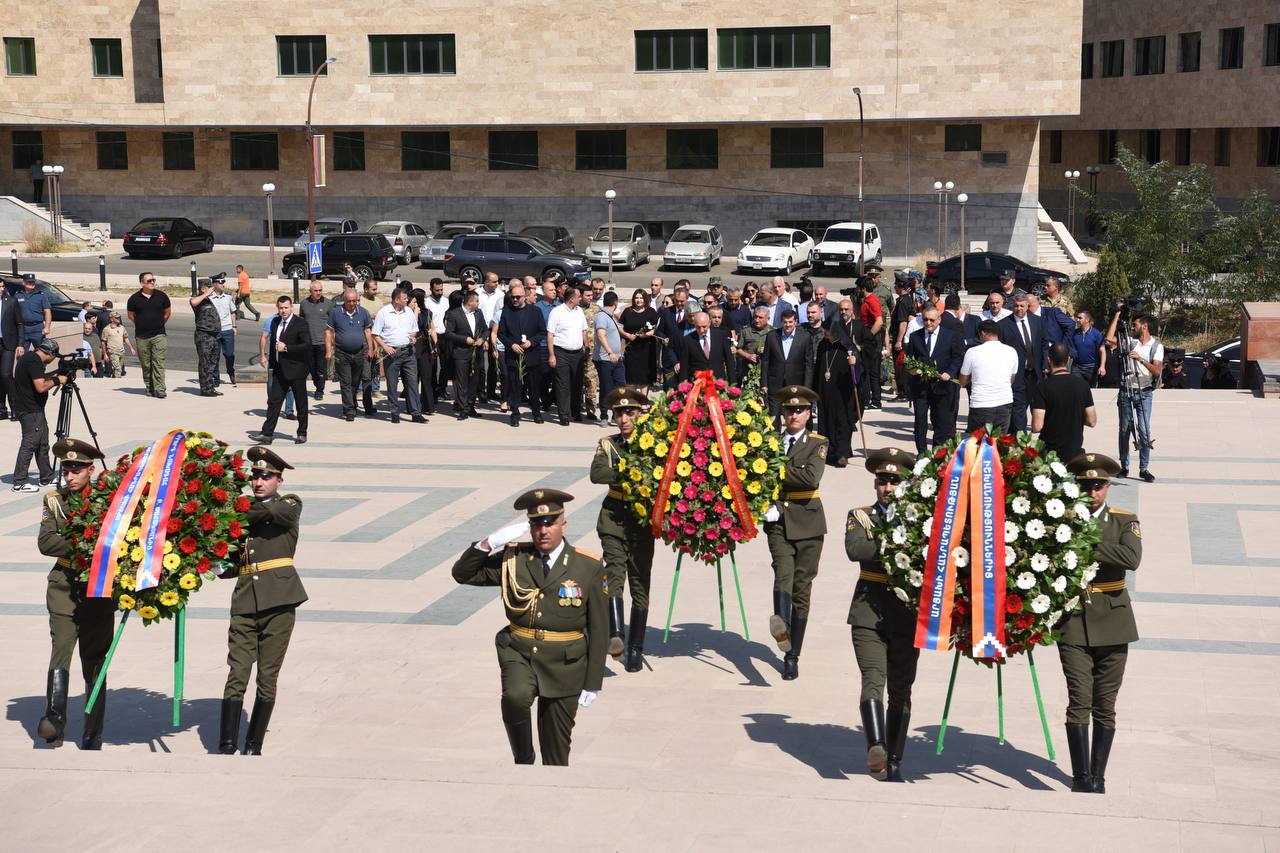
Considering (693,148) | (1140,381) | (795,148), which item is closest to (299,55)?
(693,148)

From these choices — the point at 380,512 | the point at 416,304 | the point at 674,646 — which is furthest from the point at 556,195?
the point at 674,646

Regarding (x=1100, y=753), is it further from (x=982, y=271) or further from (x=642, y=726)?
(x=982, y=271)

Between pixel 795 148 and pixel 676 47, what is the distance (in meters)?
5.27

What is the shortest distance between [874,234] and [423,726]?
39992 millimetres

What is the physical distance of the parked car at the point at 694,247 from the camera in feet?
153

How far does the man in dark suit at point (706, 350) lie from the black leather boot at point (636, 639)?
725 centimetres

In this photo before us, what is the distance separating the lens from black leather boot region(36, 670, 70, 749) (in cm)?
879

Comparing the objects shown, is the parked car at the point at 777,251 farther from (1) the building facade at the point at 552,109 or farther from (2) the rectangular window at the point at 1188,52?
(2) the rectangular window at the point at 1188,52

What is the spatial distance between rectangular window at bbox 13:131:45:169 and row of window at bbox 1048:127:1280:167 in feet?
127

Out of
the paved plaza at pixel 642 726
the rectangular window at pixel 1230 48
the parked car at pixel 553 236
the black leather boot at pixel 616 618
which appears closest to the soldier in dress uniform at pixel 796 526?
the paved plaza at pixel 642 726

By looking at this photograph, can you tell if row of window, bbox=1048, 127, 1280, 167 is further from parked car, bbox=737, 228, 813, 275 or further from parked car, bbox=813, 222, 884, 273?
parked car, bbox=737, 228, 813, 275

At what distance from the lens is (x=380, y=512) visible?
15070 mm

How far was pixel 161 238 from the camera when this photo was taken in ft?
163

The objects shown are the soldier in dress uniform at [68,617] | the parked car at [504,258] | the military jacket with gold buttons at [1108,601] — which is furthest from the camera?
the parked car at [504,258]
